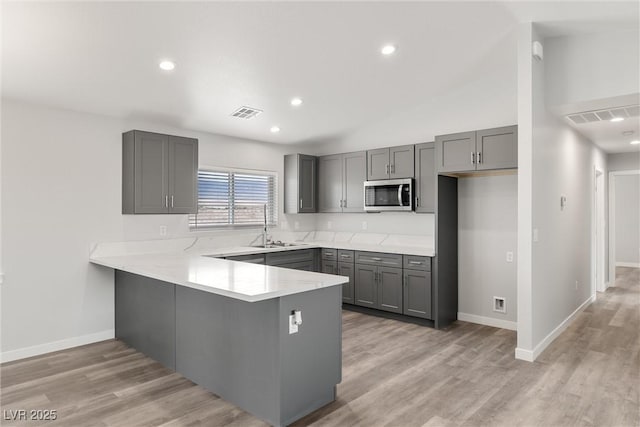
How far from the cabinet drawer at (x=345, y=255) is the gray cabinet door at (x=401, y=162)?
114 cm

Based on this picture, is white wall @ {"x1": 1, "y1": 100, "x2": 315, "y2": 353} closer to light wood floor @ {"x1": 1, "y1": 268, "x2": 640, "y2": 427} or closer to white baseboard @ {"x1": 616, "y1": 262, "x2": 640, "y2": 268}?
light wood floor @ {"x1": 1, "y1": 268, "x2": 640, "y2": 427}

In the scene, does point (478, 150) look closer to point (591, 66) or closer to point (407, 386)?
point (591, 66)

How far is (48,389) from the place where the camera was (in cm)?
305

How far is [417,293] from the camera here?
4652 millimetres

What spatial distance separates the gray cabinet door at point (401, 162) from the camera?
5008 mm

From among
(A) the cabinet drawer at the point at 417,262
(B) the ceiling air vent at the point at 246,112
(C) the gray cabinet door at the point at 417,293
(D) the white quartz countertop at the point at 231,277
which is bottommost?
(C) the gray cabinet door at the point at 417,293

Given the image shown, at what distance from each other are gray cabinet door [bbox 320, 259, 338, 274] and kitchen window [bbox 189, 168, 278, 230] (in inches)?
39.9

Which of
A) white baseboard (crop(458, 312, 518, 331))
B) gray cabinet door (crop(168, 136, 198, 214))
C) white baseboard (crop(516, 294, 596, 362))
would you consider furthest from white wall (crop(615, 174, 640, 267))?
gray cabinet door (crop(168, 136, 198, 214))

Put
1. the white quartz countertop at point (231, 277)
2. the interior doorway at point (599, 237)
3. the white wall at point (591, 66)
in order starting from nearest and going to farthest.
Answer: the white quartz countertop at point (231, 277) → the white wall at point (591, 66) → the interior doorway at point (599, 237)

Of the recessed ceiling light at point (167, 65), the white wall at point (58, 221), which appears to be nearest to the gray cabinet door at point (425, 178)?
the recessed ceiling light at point (167, 65)

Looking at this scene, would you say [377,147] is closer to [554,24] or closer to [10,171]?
[554,24]

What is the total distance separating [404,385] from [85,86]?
3.68 m

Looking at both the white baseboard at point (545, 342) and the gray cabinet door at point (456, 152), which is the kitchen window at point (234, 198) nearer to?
the gray cabinet door at point (456, 152)

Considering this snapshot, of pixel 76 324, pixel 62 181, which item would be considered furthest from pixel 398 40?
pixel 76 324
